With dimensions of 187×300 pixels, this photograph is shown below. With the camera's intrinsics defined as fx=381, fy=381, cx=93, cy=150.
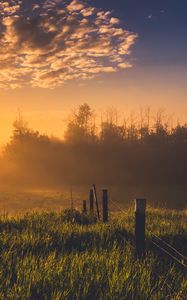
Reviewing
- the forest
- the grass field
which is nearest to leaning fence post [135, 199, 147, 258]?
the grass field

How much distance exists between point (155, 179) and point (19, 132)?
106ft

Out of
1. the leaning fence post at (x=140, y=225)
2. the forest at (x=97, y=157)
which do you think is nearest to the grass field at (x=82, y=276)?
the leaning fence post at (x=140, y=225)

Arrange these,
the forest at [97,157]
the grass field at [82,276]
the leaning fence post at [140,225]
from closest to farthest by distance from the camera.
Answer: the grass field at [82,276]
the leaning fence post at [140,225]
the forest at [97,157]

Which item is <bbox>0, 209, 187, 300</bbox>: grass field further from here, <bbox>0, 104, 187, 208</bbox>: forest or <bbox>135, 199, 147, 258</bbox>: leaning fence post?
<bbox>0, 104, 187, 208</bbox>: forest

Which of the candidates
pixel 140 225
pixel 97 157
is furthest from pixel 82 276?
pixel 97 157

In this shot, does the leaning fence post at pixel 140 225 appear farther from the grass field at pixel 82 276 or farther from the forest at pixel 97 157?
the forest at pixel 97 157

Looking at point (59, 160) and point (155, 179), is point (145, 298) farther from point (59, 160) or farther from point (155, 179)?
point (59, 160)

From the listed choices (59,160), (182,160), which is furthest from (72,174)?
(182,160)

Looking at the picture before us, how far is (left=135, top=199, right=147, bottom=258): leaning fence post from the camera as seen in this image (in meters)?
5.88

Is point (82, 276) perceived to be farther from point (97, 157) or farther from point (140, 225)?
point (97, 157)

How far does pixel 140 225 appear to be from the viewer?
6.02m

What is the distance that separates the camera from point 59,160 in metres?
81.6

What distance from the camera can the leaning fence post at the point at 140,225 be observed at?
5883mm

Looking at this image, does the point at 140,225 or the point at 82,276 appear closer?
the point at 82,276
